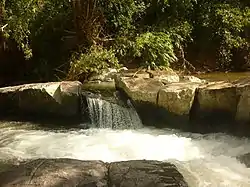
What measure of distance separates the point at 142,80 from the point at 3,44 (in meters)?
4.58

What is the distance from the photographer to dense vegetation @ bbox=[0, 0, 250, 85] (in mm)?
9414

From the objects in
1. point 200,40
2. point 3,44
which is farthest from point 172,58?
point 3,44

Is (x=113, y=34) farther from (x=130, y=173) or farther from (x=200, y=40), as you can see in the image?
(x=130, y=173)

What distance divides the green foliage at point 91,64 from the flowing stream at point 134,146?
1367 mm

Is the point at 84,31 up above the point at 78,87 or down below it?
above

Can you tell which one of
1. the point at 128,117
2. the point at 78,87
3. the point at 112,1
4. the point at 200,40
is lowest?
the point at 128,117

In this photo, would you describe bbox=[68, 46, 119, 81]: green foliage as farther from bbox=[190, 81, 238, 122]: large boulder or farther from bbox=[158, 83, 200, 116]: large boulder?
bbox=[190, 81, 238, 122]: large boulder

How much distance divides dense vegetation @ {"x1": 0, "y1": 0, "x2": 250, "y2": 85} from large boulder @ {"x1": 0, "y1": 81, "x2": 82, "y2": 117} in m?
1.25

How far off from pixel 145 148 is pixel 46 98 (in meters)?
2.56

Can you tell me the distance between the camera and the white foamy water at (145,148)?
4.89 m

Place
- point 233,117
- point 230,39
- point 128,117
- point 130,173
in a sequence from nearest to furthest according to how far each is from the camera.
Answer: point 130,173 < point 233,117 < point 128,117 < point 230,39

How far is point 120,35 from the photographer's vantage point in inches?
385

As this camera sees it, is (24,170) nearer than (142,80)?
Yes

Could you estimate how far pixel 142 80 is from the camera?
24.9ft
